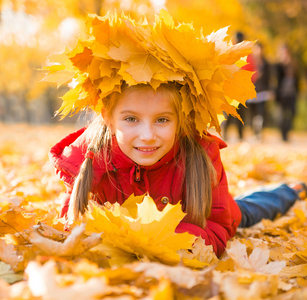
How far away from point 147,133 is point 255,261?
0.73 metres

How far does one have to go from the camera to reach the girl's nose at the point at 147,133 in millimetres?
1857

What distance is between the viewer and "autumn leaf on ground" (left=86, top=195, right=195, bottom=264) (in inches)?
53.8

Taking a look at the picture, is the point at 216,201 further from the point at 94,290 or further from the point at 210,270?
the point at 94,290

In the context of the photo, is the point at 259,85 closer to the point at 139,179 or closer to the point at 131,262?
the point at 139,179

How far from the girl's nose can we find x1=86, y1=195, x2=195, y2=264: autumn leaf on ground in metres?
0.46

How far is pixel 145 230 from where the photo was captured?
4.60 feet

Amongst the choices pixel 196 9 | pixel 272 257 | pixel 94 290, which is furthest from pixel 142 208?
pixel 196 9

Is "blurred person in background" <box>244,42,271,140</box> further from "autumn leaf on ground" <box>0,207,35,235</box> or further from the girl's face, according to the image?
"autumn leaf on ground" <box>0,207,35,235</box>

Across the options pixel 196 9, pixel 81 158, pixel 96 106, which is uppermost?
pixel 196 9

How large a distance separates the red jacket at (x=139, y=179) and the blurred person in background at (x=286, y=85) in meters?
7.41

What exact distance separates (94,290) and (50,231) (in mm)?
648

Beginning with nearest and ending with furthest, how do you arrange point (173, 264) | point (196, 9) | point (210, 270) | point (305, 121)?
1. point (210, 270)
2. point (173, 264)
3. point (196, 9)
4. point (305, 121)

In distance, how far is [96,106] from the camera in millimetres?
2035

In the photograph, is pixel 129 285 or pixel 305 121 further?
pixel 305 121
